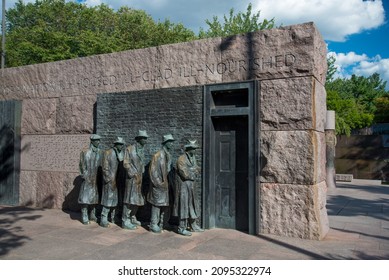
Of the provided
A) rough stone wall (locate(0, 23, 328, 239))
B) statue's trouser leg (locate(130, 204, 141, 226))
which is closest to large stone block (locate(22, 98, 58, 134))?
rough stone wall (locate(0, 23, 328, 239))

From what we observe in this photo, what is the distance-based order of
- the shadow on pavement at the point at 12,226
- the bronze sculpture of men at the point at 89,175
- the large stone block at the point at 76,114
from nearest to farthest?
the shadow on pavement at the point at 12,226, the bronze sculpture of men at the point at 89,175, the large stone block at the point at 76,114

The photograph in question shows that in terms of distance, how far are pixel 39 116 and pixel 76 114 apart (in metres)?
1.31

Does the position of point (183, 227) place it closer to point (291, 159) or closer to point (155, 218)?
point (155, 218)

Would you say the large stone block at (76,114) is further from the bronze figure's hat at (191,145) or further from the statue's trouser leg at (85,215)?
the bronze figure's hat at (191,145)

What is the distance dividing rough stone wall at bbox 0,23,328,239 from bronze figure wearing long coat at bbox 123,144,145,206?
3.38 ft

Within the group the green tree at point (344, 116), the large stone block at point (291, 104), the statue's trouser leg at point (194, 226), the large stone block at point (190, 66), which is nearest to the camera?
the large stone block at point (291, 104)

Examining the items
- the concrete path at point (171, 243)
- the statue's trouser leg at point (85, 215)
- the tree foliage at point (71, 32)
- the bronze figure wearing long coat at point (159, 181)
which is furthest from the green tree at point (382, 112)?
the statue's trouser leg at point (85, 215)

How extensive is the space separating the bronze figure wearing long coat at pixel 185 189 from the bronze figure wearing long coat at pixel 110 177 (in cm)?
137

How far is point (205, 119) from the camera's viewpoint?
6.48 meters

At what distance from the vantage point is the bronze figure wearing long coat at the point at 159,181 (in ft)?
19.6

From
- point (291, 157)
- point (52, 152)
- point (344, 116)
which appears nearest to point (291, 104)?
point (291, 157)

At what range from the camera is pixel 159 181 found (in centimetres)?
598

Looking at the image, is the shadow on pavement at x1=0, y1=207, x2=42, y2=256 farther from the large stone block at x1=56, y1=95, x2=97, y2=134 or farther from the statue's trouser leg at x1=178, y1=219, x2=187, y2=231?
the statue's trouser leg at x1=178, y1=219, x2=187, y2=231

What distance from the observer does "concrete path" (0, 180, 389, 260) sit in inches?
189
